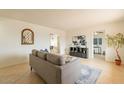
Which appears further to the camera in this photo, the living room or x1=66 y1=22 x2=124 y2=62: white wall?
x1=66 y1=22 x2=124 y2=62: white wall

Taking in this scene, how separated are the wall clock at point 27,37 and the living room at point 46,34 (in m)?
0.06

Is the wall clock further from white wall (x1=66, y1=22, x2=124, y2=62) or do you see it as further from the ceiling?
white wall (x1=66, y1=22, x2=124, y2=62)

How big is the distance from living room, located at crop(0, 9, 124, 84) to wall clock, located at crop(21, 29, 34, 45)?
0.06 meters

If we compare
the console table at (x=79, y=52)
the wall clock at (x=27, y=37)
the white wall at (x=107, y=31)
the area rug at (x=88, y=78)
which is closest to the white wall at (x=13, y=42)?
the wall clock at (x=27, y=37)

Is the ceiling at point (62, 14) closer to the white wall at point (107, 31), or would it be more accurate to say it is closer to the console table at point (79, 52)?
the white wall at point (107, 31)

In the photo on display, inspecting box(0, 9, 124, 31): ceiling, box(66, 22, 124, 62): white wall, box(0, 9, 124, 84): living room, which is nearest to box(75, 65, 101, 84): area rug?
box(0, 9, 124, 84): living room

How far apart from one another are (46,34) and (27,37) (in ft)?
4.99

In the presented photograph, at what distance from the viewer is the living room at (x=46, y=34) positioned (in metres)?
3.75

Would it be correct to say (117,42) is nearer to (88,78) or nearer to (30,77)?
(88,78)

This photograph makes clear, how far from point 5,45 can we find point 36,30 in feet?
6.57

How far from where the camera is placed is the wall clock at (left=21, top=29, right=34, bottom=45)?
17.8 ft

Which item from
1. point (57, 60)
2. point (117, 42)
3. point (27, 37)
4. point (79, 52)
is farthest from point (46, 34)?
point (57, 60)
